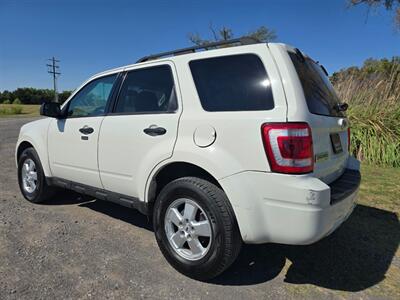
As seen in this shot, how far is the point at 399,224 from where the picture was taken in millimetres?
4078

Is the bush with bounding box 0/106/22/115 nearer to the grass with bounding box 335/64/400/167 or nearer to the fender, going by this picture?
the fender

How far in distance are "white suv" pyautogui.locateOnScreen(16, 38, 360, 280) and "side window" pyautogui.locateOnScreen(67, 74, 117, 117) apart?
5cm

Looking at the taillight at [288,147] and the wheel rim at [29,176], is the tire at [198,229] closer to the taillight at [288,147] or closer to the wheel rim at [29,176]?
the taillight at [288,147]

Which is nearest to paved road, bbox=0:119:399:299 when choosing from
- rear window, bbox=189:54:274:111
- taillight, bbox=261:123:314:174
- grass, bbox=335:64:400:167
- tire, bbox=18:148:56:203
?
tire, bbox=18:148:56:203

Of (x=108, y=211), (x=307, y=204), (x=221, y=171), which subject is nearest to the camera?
(x=307, y=204)

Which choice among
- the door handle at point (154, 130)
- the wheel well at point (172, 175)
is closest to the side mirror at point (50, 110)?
the door handle at point (154, 130)

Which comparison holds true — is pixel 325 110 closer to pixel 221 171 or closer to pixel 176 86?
pixel 221 171

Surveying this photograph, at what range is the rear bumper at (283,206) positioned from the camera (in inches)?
89.1

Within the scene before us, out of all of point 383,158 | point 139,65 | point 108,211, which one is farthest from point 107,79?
point 383,158

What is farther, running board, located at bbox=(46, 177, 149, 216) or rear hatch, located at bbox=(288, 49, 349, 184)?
running board, located at bbox=(46, 177, 149, 216)

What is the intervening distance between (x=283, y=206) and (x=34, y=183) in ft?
12.5

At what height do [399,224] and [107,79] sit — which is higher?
[107,79]

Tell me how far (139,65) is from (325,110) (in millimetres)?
1935

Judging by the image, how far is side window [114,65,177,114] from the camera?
311cm
